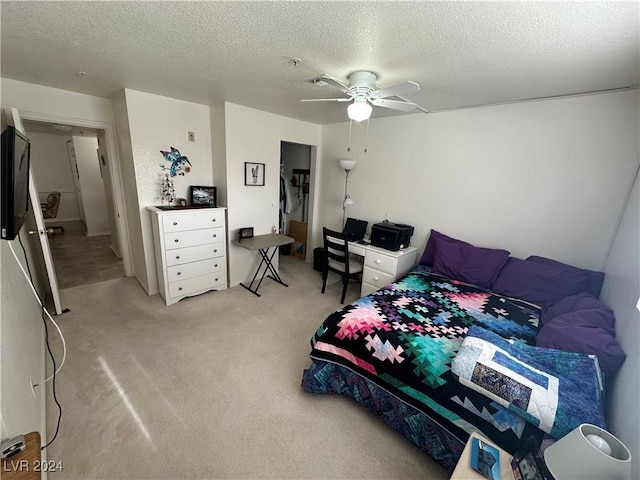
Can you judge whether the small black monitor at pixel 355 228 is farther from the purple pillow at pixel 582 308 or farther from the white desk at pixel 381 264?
the purple pillow at pixel 582 308

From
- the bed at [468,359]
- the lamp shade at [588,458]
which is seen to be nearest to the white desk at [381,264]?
the bed at [468,359]

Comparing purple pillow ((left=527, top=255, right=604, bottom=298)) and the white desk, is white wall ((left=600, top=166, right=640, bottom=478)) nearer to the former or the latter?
purple pillow ((left=527, top=255, right=604, bottom=298))

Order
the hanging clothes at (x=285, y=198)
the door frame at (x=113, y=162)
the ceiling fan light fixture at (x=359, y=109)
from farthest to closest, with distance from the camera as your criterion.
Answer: the hanging clothes at (x=285, y=198) → the door frame at (x=113, y=162) → the ceiling fan light fixture at (x=359, y=109)

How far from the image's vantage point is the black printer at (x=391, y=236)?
3.00 meters

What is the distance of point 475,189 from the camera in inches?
108

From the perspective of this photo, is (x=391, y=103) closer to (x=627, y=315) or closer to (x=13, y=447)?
(x=627, y=315)

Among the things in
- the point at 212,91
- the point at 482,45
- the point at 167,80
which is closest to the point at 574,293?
the point at 482,45

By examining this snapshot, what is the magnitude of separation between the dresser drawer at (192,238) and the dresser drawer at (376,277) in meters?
1.91

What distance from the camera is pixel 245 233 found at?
11.3 feet

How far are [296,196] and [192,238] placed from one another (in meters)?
2.29

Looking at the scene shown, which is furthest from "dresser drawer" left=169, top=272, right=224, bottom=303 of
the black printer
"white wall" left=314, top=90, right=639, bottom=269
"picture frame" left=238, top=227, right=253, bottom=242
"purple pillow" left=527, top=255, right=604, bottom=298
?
"purple pillow" left=527, top=255, right=604, bottom=298

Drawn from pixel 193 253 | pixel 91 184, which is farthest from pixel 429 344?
pixel 91 184

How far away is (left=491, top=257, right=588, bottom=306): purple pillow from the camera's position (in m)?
2.08

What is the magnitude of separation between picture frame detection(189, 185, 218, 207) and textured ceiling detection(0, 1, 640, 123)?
47.3 inches
